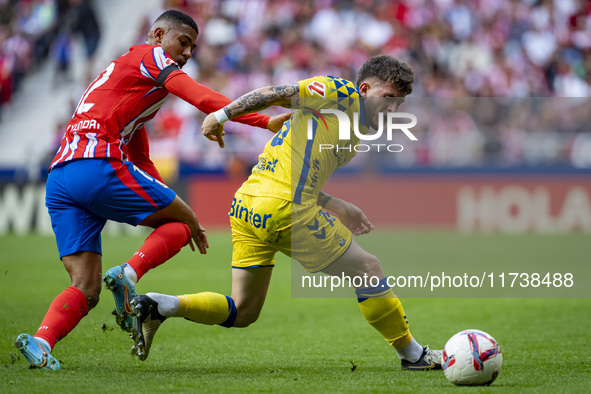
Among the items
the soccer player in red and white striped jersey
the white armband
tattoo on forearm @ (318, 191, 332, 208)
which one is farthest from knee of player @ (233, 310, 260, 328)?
the white armband

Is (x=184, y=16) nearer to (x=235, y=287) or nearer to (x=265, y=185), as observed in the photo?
(x=265, y=185)

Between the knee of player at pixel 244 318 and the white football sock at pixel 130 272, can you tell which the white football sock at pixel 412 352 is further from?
the white football sock at pixel 130 272

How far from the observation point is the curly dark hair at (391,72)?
4.85 metres

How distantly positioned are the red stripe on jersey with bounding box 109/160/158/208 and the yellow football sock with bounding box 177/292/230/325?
66 centimetres

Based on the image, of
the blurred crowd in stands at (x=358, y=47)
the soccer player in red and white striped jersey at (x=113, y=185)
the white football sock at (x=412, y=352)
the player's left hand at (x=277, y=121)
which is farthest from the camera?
the blurred crowd in stands at (x=358, y=47)

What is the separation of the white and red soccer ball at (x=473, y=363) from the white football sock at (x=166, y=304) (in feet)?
5.27

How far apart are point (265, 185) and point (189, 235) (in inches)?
22.2

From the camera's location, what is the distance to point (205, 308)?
16.4ft

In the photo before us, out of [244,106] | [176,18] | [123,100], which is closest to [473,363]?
[244,106]

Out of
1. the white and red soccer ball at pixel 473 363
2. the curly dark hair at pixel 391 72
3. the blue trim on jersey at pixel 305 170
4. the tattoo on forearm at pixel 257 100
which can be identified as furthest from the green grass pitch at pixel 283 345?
the curly dark hair at pixel 391 72

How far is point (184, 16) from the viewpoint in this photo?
16.8 feet

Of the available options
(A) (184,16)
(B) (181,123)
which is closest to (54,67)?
(B) (181,123)

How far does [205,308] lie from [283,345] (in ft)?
4.42

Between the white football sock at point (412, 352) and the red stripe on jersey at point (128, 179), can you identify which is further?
the white football sock at point (412, 352)
